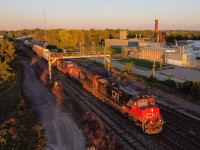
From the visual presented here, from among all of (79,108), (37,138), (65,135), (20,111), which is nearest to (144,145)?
(65,135)

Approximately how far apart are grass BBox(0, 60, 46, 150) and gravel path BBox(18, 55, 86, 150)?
94cm

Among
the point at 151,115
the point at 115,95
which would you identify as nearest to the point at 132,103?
the point at 151,115

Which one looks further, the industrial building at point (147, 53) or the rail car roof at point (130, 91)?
the industrial building at point (147, 53)

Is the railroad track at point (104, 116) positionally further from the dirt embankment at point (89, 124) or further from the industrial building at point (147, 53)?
the industrial building at point (147, 53)

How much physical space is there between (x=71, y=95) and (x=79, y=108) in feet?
21.6

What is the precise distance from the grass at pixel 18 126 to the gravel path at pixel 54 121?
941 mm

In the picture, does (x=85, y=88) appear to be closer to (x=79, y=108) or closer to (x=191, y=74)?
(x=79, y=108)

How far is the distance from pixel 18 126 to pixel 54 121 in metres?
4.06

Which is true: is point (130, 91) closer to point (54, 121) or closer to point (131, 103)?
point (131, 103)

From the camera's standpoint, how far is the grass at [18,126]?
20.5m

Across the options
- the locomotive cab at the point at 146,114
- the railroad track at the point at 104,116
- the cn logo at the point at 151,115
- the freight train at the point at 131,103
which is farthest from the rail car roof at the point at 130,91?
the railroad track at the point at 104,116

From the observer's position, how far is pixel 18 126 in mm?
24047

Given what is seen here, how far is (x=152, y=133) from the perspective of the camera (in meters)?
22.4

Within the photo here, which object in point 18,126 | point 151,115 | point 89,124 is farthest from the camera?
point 89,124
